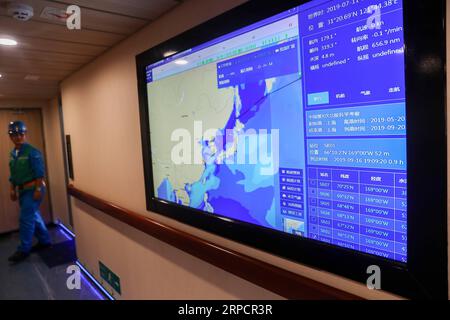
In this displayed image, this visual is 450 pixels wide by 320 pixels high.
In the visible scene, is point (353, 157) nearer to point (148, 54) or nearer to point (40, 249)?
point (148, 54)

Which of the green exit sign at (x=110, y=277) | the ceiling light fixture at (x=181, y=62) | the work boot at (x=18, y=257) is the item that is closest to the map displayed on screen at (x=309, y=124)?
the ceiling light fixture at (x=181, y=62)

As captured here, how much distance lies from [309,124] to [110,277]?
2.47 m

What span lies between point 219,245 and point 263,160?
1.72ft

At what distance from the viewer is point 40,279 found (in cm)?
327

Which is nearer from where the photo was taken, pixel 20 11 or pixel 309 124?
pixel 309 124

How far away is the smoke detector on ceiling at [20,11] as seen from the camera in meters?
1.40

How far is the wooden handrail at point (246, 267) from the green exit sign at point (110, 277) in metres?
0.87

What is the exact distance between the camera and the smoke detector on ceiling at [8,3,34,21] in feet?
4.61

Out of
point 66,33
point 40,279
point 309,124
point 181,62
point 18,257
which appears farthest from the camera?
point 18,257

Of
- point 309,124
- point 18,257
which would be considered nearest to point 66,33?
point 309,124

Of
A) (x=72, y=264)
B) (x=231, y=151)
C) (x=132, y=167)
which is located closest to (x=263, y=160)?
(x=231, y=151)

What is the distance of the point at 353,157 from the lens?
905mm

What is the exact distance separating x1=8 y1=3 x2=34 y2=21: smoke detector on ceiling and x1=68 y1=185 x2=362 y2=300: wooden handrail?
1311 mm

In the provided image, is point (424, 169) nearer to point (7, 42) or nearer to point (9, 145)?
point (7, 42)
